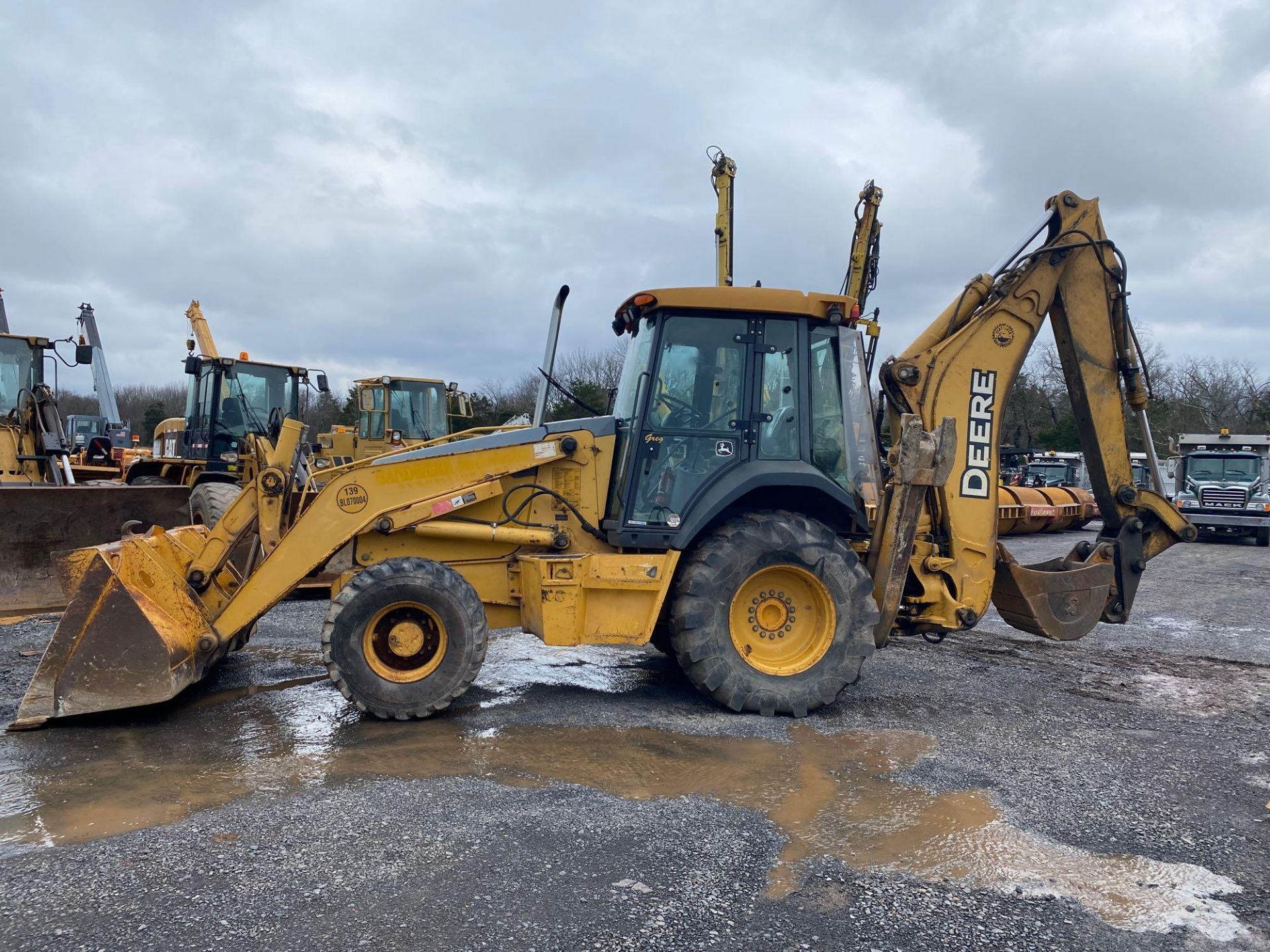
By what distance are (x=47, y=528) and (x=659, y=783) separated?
637 centimetres

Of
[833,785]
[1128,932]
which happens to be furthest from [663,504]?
[1128,932]

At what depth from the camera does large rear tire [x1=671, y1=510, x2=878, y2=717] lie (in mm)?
5137

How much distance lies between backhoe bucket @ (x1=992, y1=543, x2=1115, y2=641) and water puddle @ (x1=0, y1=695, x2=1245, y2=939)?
4.83ft

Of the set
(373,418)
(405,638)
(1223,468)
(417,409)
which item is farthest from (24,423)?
(1223,468)

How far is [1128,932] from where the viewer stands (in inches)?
113

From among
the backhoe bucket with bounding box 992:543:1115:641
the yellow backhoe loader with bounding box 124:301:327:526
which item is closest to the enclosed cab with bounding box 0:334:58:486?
the yellow backhoe loader with bounding box 124:301:327:526

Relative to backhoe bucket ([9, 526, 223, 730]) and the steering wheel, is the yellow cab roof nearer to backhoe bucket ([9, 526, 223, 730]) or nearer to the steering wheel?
the steering wheel

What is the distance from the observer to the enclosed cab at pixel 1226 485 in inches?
731

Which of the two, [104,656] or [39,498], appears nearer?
[104,656]

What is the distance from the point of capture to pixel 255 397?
12.0 meters

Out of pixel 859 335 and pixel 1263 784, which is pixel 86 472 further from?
pixel 1263 784

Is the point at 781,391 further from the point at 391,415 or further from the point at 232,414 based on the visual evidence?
the point at 391,415

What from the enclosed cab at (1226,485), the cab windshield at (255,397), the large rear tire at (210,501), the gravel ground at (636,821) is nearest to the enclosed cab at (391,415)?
the cab windshield at (255,397)

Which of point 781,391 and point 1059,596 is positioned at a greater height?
point 781,391
